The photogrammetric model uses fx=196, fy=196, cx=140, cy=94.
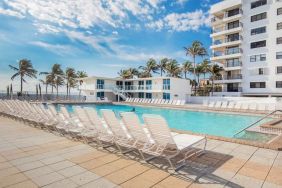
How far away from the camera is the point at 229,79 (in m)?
33.2

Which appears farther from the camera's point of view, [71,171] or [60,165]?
[60,165]

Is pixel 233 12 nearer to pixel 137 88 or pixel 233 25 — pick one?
pixel 233 25

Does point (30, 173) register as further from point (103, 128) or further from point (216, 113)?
point (216, 113)

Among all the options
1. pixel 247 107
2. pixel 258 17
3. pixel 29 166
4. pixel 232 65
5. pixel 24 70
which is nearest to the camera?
pixel 29 166

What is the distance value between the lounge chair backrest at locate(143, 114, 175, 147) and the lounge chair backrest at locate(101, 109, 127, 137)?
1001mm

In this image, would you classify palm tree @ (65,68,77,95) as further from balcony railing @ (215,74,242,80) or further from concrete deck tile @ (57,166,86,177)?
concrete deck tile @ (57,166,86,177)

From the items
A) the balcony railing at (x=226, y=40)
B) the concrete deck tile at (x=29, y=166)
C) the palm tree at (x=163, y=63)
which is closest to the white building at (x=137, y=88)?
the balcony railing at (x=226, y=40)

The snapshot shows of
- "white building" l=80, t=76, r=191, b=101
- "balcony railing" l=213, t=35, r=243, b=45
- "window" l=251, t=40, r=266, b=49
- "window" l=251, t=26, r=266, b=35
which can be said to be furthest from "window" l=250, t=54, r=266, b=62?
"white building" l=80, t=76, r=191, b=101

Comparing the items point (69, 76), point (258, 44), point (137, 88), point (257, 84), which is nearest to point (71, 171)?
point (137, 88)

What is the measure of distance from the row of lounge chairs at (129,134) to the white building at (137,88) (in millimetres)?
25427

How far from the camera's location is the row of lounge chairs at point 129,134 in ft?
12.4

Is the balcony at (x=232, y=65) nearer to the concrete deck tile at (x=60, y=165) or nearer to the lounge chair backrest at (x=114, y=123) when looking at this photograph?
the lounge chair backrest at (x=114, y=123)

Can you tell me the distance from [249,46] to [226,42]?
12.8 feet

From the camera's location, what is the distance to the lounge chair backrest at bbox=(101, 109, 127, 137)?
459 centimetres
